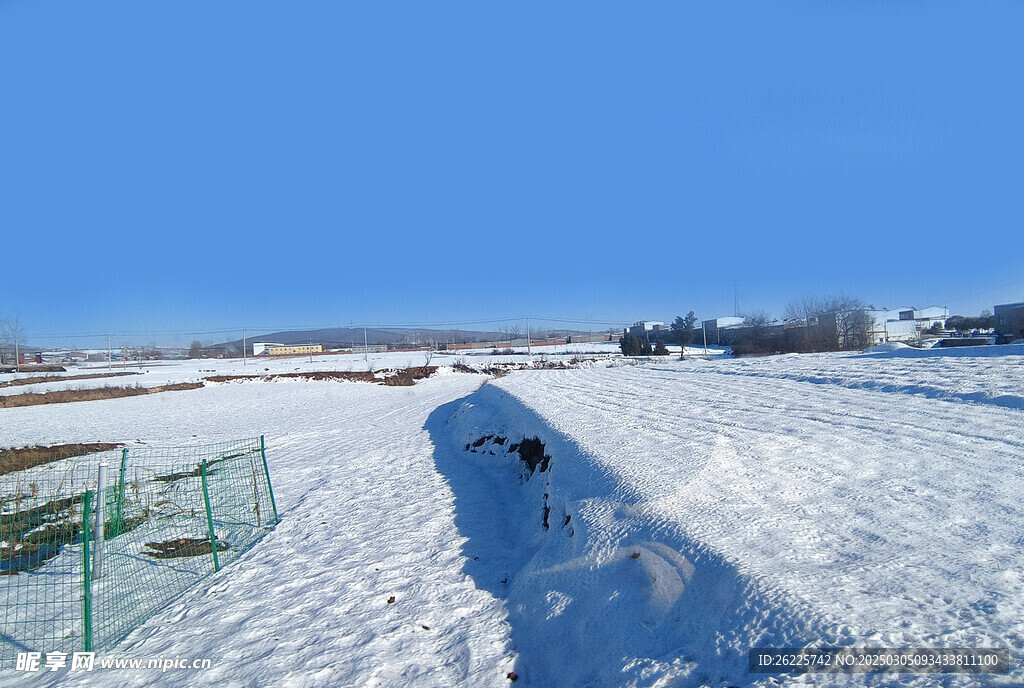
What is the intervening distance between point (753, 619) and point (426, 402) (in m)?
18.6

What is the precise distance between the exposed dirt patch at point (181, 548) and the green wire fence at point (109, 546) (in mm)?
13

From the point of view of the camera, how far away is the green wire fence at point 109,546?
4383 mm

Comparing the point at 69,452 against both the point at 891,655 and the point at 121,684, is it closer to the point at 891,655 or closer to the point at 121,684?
the point at 121,684

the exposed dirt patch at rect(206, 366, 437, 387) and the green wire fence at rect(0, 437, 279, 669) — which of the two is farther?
the exposed dirt patch at rect(206, 366, 437, 387)

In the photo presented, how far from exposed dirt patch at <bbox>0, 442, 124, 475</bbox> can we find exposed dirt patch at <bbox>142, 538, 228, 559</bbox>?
7.07 m

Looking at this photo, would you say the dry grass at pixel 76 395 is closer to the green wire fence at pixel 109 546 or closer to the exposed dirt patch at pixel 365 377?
the exposed dirt patch at pixel 365 377

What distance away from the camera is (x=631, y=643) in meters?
3.08

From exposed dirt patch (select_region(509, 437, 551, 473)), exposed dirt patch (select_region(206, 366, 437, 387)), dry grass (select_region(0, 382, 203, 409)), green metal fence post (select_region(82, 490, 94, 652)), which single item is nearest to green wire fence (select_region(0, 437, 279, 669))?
green metal fence post (select_region(82, 490, 94, 652))

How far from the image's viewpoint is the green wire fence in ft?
14.4

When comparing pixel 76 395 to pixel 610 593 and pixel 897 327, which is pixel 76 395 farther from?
pixel 897 327

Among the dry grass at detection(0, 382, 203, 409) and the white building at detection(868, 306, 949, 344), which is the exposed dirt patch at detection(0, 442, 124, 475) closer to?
the dry grass at detection(0, 382, 203, 409)

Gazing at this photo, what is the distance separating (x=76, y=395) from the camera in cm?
2588

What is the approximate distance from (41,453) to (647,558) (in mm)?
14319

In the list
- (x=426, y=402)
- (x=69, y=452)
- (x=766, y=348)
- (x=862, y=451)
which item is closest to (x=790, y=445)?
(x=862, y=451)
